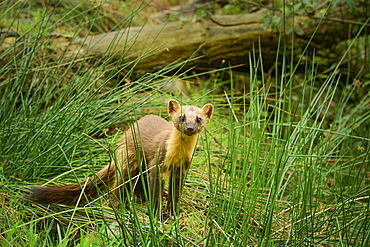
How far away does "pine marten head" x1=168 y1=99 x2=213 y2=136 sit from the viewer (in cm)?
294

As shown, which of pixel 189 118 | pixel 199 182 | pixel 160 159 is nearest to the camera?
pixel 189 118

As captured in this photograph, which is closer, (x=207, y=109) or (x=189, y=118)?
(x=189, y=118)

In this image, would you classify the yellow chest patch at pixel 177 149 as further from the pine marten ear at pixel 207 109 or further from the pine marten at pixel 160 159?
the pine marten ear at pixel 207 109

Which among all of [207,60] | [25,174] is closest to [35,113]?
[25,174]

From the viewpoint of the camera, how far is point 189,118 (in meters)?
3.02

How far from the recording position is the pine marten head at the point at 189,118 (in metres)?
2.94

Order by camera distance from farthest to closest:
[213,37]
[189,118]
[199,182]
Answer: [213,37] → [199,182] → [189,118]

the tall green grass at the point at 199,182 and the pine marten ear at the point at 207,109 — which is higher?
the pine marten ear at the point at 207,109

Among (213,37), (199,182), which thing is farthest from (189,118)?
(213,37)

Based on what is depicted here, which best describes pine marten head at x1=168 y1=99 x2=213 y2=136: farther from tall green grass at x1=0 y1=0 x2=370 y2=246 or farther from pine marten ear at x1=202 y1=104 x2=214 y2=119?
tall green grass at x1=0 y1=0 x2=370 y2=246

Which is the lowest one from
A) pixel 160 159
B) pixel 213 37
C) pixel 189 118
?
pixel 160 159

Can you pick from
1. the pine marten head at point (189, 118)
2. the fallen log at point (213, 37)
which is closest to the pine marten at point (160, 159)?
the pine marten head at point (189, 118)

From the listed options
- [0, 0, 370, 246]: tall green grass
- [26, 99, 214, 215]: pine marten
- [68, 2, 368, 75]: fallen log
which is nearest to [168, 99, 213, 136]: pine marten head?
[26, 99, 214, 215]: pine marten

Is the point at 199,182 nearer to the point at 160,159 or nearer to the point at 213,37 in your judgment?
the point at 160,159
